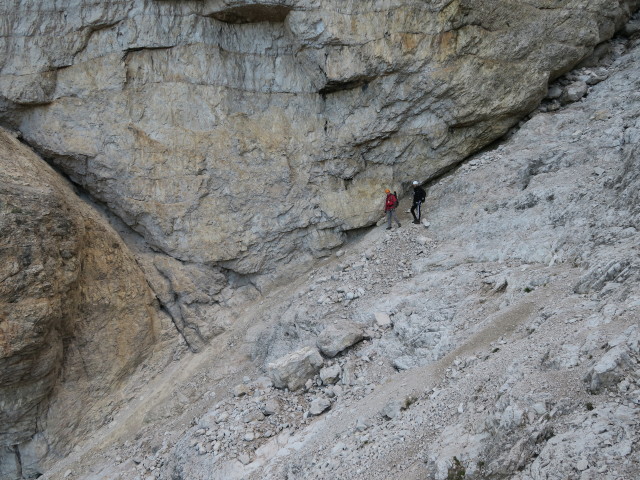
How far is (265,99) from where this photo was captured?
54.4 feet

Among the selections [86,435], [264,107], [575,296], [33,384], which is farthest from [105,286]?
[575,296]

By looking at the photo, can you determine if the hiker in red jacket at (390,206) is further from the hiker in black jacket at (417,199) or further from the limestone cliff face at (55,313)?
the limestone cliff face at (55,313)

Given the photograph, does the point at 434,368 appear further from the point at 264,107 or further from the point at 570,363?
the point at 264,107

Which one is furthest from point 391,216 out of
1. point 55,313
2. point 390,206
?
point 55,313

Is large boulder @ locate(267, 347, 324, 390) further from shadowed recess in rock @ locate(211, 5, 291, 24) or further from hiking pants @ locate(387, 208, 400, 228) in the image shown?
shadowed recess in rock @ locate(211, 5, 291, 24)

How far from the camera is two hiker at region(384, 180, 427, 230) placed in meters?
15.9

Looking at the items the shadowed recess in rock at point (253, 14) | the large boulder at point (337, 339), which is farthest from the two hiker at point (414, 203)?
the shadowed recess in rock at point (253, 14)

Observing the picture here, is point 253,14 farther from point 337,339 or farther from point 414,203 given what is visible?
point 337,339

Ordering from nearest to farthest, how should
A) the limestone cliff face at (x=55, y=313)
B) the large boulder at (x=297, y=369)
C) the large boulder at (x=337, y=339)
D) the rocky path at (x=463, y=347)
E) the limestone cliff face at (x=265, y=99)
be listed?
the rocky path at (x=463, y=347), the large boulder at (x=297, y=369), the large boulder at (x=337, y=339), the limestone cliff face at (x=55, y=313), the limestone cliff face at (x=265, y=99)

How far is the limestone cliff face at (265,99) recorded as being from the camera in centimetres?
1527

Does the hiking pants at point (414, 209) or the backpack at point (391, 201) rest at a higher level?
the backpack at point (391, 201)

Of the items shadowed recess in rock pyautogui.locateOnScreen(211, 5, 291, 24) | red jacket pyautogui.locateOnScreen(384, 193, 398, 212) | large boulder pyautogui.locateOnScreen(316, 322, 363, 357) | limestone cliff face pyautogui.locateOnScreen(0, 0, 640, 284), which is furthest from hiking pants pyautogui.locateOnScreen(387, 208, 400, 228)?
shadowed recess in rock pyautogui.locateOnScreen(211, 5, 291, 24)

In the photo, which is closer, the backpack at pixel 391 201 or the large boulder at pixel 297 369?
the large boulder at pixel 297 369

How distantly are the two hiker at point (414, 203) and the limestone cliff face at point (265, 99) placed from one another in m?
0.77
